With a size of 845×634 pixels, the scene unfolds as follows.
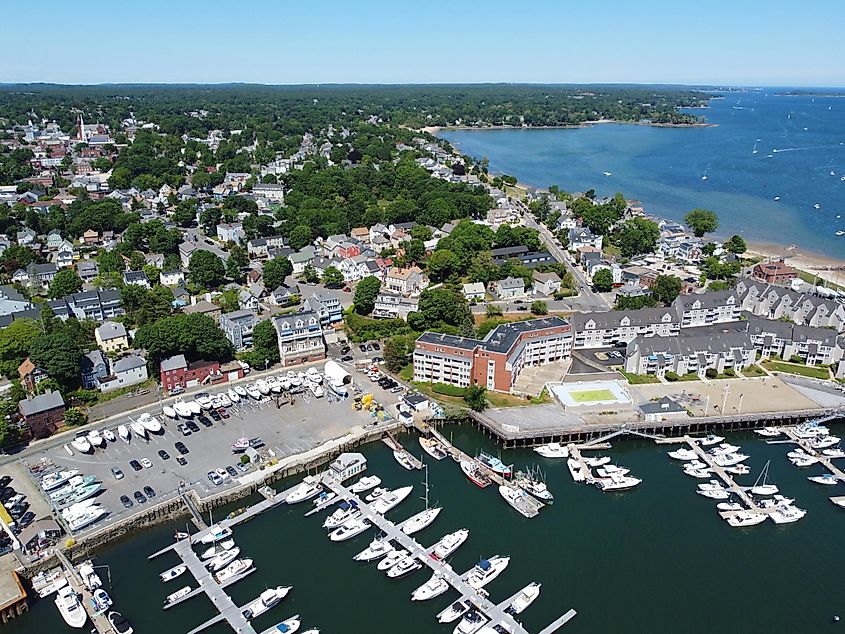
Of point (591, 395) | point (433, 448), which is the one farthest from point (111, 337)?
point (591, 395)

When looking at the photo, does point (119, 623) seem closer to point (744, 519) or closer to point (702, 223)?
point (744, 519)

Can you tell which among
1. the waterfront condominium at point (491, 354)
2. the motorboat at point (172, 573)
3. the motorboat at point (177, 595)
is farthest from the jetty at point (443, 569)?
the waterfront condominium at point (491, 354)

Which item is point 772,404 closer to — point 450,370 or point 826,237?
point 450,370

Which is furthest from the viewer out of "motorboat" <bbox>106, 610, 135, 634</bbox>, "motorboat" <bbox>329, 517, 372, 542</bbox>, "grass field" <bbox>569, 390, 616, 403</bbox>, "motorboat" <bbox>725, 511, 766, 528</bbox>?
"grass field" <bbox>569, 390, 616, 403</bbox>

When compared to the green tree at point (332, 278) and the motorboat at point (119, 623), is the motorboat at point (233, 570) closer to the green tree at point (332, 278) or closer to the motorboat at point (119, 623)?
the motorboat at point (119, 623)

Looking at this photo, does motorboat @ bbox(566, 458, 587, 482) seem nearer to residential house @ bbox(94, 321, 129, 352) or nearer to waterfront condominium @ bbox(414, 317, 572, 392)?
waterfront condominium @ bbox(414, 317, 572, 392)

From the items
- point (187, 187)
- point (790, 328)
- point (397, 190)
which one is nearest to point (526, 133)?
point (397, 190)

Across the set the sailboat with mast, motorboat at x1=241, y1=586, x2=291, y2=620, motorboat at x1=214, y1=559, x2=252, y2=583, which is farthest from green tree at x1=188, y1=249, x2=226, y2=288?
motorboat at x1=241, y1=586, x2=291, y2=620
